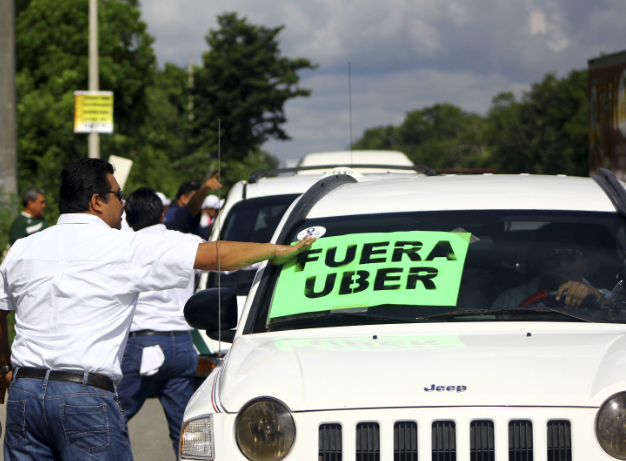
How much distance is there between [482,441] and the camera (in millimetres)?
2744

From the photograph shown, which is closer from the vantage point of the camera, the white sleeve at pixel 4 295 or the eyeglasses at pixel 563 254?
the white sleeve at pixel 4 295

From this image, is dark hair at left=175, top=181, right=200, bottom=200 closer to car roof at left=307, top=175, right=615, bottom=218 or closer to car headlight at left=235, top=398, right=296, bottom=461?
car roof at left=307, top=175, right=615, bottom=218

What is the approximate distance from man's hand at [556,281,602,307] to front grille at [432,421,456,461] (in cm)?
113

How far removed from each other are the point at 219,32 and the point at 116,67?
71.4 ft

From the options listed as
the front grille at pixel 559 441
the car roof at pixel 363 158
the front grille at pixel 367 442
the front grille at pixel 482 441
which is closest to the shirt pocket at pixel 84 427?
the front grille at pixel 367 442

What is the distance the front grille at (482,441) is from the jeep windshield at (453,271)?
31.9 inches

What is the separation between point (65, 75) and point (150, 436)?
2515cm

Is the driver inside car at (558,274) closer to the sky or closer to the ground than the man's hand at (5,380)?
closer to the sky

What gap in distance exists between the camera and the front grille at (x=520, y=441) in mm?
2727

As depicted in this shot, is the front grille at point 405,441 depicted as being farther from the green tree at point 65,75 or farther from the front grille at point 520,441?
the green tree at point 65,75

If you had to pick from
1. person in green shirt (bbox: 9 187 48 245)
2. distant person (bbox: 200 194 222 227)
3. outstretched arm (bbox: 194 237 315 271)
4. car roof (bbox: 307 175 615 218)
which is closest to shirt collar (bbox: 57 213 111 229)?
outstretched arm (bbox: 194 237 315 271)

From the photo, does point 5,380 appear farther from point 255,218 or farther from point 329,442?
point 255,218

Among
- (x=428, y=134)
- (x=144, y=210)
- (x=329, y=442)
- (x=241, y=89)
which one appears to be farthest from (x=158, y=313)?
(x=428, y=134)

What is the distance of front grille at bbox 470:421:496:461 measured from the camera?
2.73 metres
